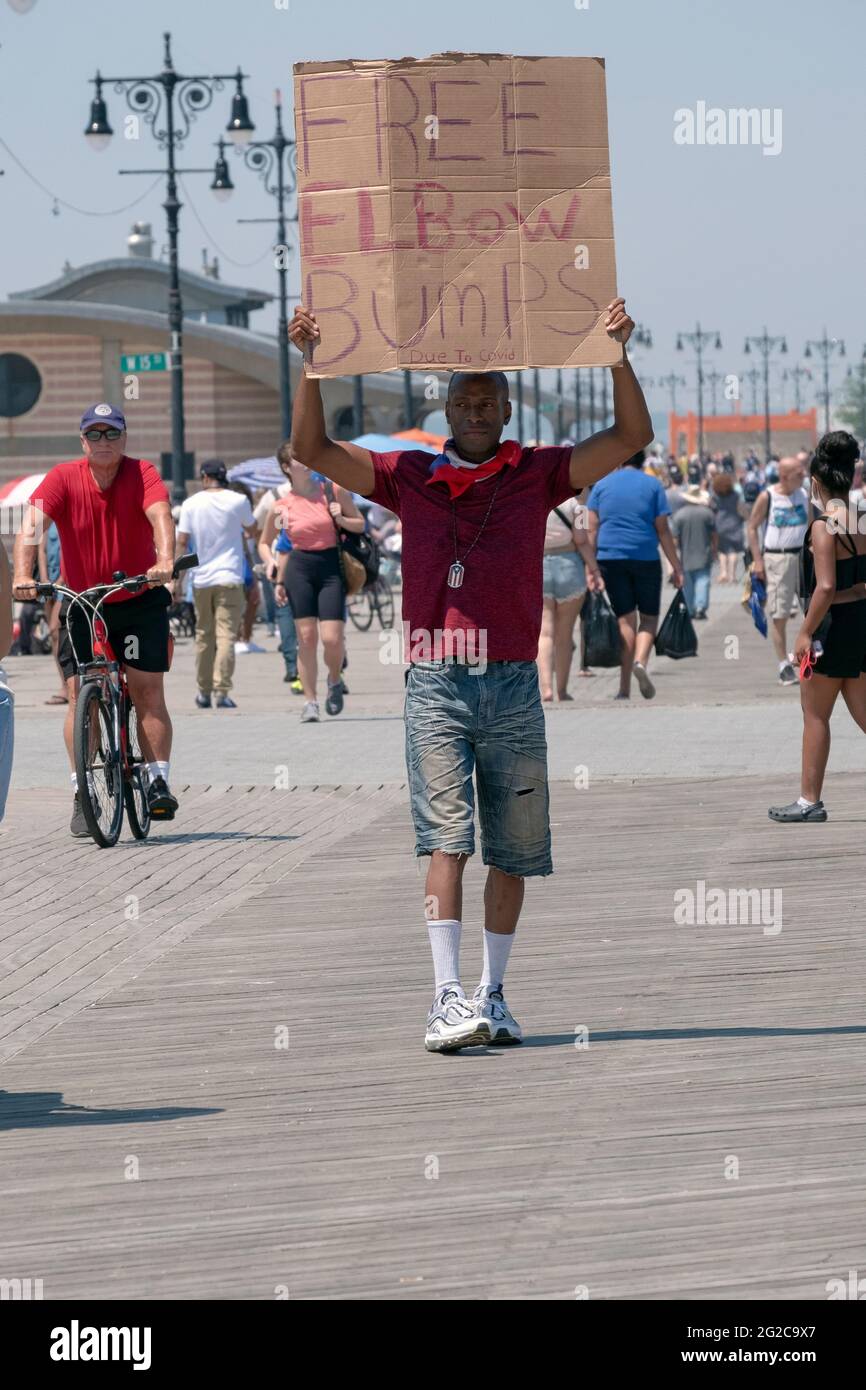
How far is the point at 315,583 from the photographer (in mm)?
16297

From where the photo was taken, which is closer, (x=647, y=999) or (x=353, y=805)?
(x=647, y=999)

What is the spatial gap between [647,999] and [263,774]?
6703mm

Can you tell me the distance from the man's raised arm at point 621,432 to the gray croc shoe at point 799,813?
4.89 metres

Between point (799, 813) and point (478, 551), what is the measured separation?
4921 mm

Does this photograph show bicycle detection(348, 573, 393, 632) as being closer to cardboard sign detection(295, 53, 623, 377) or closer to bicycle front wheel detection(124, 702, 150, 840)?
bicycle front wheel detection(124, 702, 150, 840)

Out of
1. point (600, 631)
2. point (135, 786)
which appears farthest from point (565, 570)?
point (135, 786)

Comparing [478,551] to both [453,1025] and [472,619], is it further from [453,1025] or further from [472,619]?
[453,1025]

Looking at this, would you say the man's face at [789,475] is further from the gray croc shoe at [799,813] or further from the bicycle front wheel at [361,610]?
the bicycle front wheel at [361,610]

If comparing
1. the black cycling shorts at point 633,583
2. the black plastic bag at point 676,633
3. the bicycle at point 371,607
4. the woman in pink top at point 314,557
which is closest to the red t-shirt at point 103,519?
the woman in pink top at point 314,557

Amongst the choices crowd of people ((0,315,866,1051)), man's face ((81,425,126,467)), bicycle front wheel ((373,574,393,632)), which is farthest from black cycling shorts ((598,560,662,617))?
bicycle front wheel ((373,574,393,632))

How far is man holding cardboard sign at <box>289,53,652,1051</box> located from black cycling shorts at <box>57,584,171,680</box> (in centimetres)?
455

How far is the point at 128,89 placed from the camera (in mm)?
29031

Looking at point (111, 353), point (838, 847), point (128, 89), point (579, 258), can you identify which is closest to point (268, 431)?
point (111, 353)
